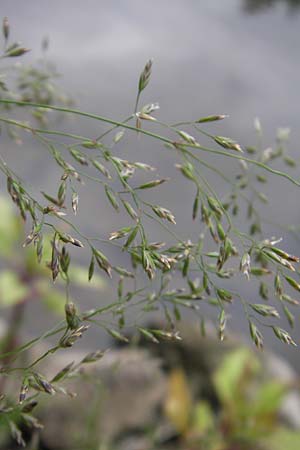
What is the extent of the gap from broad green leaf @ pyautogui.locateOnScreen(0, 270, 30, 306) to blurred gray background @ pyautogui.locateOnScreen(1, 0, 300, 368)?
5.99 ft

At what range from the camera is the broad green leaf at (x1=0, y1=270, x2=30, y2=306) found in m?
3.11

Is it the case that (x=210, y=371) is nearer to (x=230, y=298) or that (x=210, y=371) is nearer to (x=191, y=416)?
(x=191, y=416)

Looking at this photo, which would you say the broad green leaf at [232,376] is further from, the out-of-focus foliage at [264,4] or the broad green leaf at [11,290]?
the out-of-focus foliage at [264,4]

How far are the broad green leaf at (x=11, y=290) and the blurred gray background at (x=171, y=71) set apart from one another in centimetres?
183

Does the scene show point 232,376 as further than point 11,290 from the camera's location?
Yes

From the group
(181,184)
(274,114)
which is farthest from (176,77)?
(181,184)

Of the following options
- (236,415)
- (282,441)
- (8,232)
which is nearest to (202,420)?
(236,415)

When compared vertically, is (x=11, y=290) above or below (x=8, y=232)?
below

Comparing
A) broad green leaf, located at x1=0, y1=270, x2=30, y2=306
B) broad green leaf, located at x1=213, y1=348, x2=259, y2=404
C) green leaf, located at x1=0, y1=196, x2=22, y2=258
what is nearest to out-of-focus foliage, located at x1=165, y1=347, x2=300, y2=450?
broad green leaf, located at x1=213, y1=348, x2=259, y2=404

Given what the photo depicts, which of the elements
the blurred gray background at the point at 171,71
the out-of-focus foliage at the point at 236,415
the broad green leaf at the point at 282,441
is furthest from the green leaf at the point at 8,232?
the blurred gray background at the point at 171,71

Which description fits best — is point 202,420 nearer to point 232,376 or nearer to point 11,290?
point 232,376

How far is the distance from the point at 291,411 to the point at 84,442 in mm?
1856

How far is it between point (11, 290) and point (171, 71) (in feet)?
15.5

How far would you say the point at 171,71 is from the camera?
738cm
